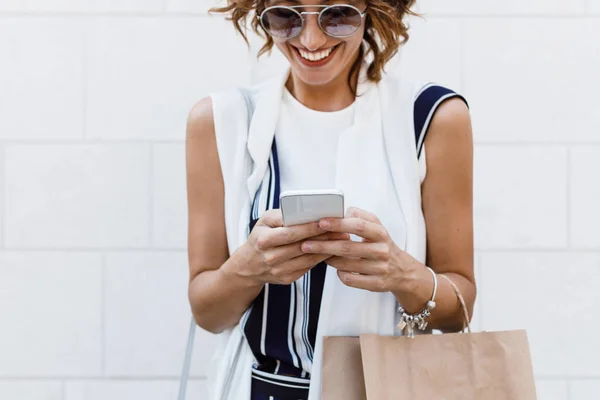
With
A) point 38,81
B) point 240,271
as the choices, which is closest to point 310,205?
→ point 240,271

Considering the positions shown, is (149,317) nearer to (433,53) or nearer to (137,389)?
(137,389)

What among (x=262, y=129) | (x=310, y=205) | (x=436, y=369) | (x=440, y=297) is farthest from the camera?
(x=262, y=129)

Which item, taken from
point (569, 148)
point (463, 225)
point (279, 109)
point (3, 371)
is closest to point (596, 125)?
point (569, 148)

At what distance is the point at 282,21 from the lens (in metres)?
1.36

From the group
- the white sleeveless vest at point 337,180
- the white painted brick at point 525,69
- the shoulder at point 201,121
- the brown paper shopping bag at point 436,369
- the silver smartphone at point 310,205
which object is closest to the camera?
the silver smartphone at point 310,205

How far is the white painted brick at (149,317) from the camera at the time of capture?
6.68 feet

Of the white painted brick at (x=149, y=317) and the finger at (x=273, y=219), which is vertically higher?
the finger at (x=273, y=219)

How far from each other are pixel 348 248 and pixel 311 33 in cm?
38

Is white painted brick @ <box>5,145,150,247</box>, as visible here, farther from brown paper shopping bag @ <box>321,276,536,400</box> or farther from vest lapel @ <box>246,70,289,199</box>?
brown paper shopping bag @ <box>321,276,536,400</box>

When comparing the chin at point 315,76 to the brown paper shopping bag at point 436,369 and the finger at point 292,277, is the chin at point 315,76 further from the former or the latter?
the brown paper shopping bag at point 436,369

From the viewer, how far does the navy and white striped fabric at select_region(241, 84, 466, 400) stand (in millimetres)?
1332

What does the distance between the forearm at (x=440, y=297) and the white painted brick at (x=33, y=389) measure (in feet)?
3.66

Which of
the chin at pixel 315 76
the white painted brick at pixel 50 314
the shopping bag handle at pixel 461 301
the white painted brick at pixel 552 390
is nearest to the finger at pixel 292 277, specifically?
the shopping bag handle at pixel 461 301

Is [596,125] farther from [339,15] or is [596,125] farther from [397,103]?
[339,15]
